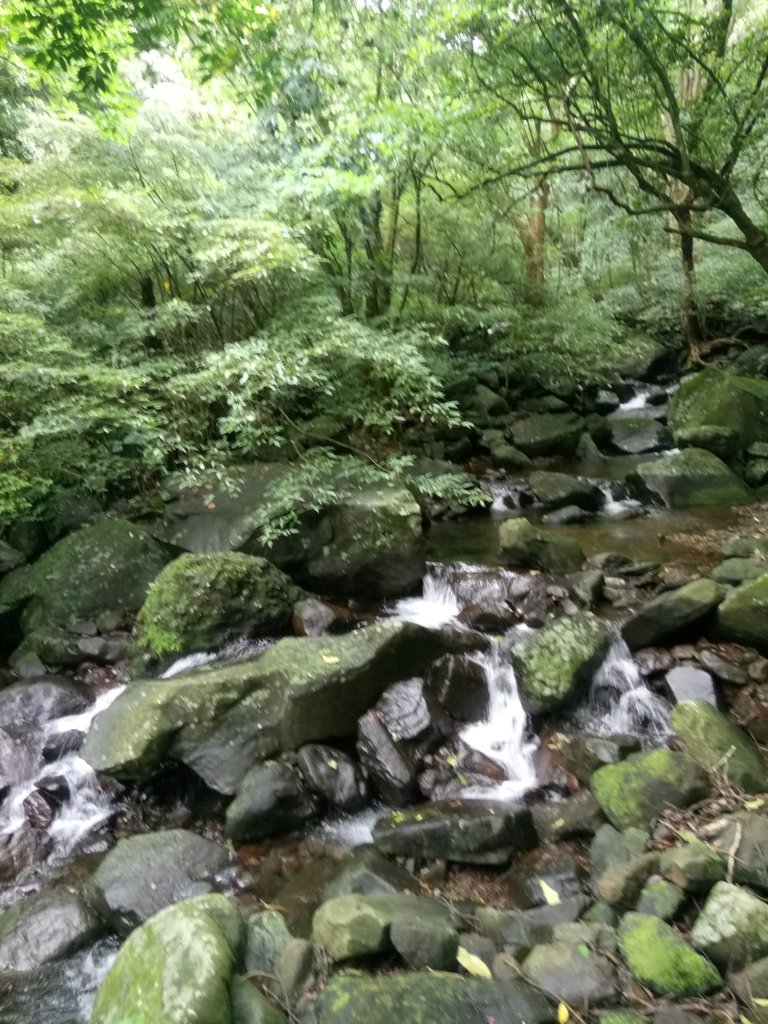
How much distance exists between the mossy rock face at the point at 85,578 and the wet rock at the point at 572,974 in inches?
203

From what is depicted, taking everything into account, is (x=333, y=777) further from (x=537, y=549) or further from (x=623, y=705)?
(x=537, y=549)

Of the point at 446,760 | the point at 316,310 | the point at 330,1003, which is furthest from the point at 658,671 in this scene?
the point at 316,310

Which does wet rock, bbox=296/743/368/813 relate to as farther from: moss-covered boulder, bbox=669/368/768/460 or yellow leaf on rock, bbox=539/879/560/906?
moss-covered boulder, bbox=669/368/768/460

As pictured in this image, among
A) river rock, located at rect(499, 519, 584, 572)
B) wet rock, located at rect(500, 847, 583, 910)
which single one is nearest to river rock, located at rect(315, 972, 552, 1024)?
wet rock, located at rect(500, 847, 583, 910)

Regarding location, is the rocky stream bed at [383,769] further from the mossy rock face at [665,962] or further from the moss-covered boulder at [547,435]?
the moss-covered boulder at [547,435]

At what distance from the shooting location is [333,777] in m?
4.43

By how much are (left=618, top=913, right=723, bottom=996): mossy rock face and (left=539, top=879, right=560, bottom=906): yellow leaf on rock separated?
0.60 meters

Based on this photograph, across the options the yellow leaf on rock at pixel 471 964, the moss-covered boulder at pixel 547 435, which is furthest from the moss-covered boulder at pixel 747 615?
the moss-covered boulder at pixel 547 435

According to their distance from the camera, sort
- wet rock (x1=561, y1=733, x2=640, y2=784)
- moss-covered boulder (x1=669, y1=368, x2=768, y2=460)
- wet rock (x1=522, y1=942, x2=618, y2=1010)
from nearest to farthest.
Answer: wet rock (x1=522, y1=942, x2=618, y2=1010), wet rock (x1=561, y1=733, x2=640, y2=784), moss-covered boulder (x1=669, y1=368, x2=768, y2=460)

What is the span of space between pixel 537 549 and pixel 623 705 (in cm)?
230

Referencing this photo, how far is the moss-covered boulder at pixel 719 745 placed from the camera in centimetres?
364

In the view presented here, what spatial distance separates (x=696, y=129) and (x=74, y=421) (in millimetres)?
7600

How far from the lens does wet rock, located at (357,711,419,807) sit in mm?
4352

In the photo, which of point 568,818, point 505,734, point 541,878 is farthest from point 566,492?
point 541,878
